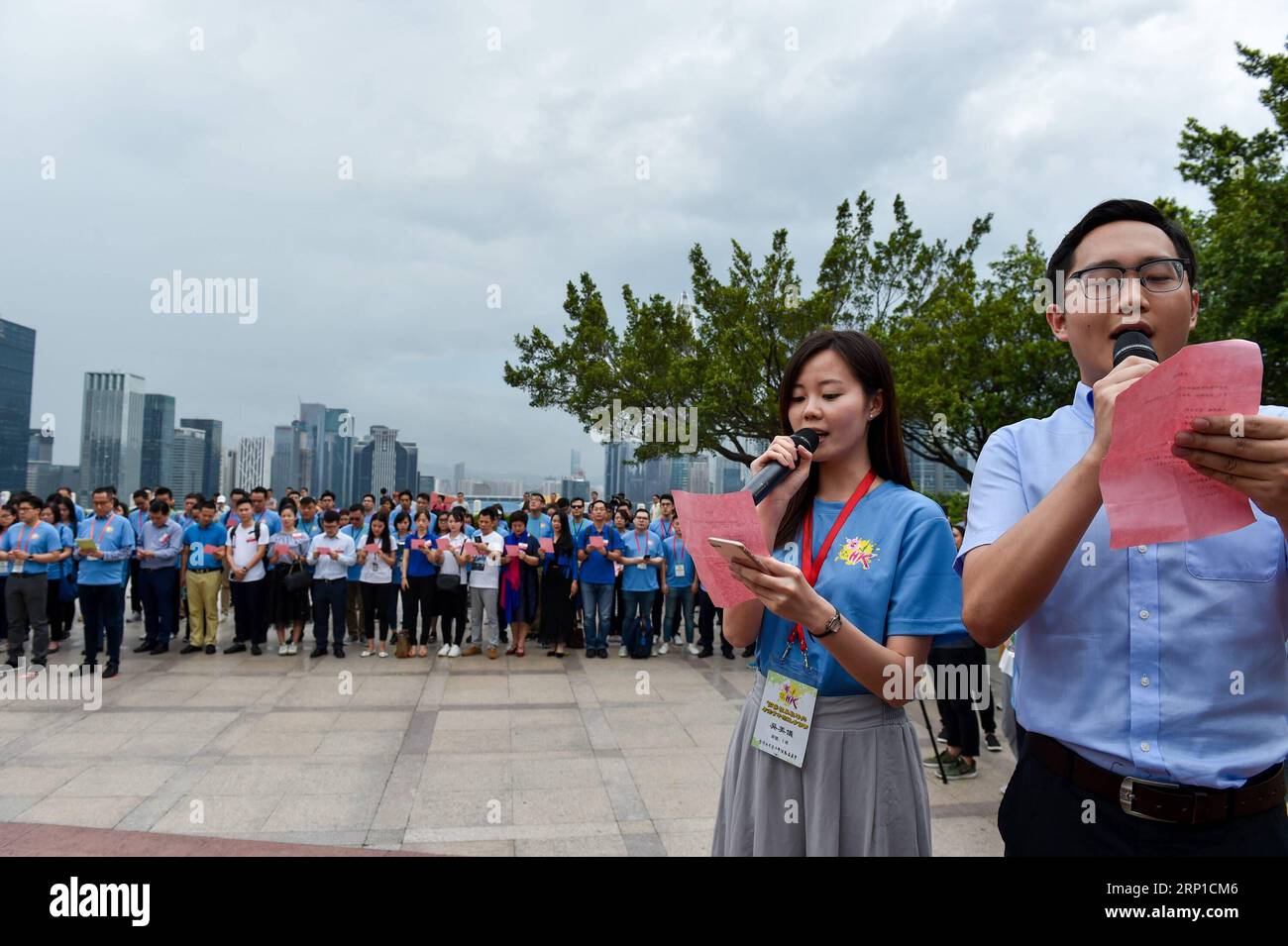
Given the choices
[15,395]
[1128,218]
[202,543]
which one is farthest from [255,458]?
[15,395]

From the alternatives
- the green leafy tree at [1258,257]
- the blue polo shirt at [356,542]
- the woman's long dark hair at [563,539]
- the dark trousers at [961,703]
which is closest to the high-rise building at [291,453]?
the blue polo shirt at [356,542]

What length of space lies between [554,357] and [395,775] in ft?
47.8

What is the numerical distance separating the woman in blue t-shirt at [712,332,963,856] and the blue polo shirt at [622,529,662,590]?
7332mm

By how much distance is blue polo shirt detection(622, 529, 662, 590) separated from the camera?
29.7ft

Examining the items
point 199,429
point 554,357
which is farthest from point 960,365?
point 199,429

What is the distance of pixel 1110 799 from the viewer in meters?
1.13

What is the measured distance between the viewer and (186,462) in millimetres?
23297

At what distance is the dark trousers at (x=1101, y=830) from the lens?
1.09 meters

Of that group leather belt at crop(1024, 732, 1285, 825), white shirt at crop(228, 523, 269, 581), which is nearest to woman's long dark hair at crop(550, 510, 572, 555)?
white shirt at crop(228, 523, 269, 581)

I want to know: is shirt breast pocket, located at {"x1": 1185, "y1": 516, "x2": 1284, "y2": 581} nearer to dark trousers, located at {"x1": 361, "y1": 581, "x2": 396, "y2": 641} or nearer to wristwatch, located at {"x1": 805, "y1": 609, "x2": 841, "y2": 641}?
wristwatch, located at {"x1": 805, "y1": 609, "x2": 841, "y2": 641}

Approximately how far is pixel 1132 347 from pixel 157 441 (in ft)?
84.9

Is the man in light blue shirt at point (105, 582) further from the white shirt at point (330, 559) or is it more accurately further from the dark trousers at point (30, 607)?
the white shirt at point (330, 559)

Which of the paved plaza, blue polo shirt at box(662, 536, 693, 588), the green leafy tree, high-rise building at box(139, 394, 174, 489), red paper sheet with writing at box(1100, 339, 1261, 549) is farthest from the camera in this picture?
high-rise building at box(139, 394, 174, 489)
